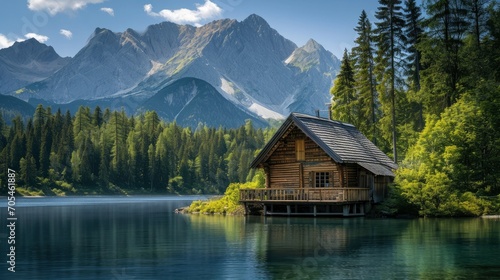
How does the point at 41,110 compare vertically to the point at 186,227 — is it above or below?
above

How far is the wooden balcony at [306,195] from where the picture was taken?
156 feet

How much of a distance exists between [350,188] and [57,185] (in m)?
121

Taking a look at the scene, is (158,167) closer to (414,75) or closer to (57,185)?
(57,185)

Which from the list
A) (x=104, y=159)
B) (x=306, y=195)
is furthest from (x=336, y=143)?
(x=104, y=159)

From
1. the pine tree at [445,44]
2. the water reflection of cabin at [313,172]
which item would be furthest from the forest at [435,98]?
the water reflection of cabin at [313,172]

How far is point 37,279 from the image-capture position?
20.9 metres

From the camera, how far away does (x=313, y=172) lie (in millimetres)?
51281

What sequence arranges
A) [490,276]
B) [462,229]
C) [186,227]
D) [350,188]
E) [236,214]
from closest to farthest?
[490,276] → [462,229] → [186,227] → [350,188] → [236,214]

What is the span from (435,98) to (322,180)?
1693 cm

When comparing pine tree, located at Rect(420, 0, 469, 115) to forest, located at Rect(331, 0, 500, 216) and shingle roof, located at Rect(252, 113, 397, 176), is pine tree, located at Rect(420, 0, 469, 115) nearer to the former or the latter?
forest, located at Rect(331, 0, 500, 216)

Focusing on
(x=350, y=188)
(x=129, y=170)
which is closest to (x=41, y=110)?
(x=129, y=170)

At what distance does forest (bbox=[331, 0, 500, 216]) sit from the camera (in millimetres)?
48844

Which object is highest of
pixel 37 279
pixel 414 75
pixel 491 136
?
pixel 414 75

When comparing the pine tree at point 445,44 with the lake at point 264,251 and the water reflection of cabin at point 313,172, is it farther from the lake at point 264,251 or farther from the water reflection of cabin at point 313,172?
the lake at point 264,251
